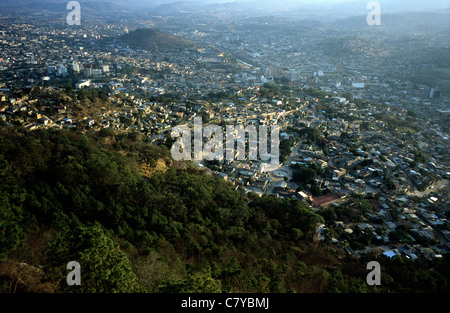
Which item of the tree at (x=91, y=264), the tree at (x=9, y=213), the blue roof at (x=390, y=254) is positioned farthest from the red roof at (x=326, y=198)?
the tree at (x=9, y=213)

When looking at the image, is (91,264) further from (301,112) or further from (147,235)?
(301,112)

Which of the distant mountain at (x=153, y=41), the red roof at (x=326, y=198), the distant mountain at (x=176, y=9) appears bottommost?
the red roof at (x=326, y=198)

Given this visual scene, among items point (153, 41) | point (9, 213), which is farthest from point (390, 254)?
point (153, 41)

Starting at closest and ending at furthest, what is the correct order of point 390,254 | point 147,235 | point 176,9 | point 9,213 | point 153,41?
point 9,213, point 147,235, point 390,254, point 153,41, point 176,9

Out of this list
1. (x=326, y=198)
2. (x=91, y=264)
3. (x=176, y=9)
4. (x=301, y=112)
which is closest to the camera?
(x=91, y=264)

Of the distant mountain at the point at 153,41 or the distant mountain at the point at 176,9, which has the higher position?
the distant mountain at the point at 176,9

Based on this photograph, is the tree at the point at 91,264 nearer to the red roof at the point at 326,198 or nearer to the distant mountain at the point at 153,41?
the red roof at the point at 326,198

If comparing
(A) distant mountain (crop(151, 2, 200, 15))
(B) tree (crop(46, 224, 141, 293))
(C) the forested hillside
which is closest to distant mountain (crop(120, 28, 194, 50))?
(C) the forested hillside

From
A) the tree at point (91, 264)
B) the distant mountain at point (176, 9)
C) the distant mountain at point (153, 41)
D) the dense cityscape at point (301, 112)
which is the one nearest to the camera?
the tree at point (91, 264)
